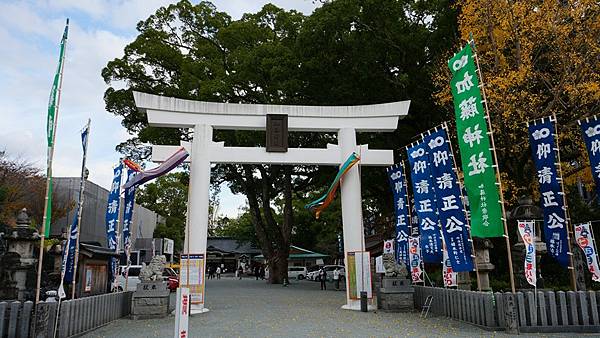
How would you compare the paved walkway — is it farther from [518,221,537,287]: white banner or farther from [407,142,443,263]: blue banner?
[407,142,443,263]: blue banner

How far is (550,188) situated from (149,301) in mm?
10598

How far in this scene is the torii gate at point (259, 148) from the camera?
13820 mm

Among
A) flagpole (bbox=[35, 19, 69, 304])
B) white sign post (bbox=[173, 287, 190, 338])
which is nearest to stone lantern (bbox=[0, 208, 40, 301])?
flagpole (bbox=[35, 19, 69, 304])

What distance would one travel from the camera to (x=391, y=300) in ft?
42.4

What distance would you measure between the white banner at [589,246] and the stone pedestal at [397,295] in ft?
15.0

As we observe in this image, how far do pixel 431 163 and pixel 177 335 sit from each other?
7.71 meters

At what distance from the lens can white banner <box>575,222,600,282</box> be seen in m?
11.2

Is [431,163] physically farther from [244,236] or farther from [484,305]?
[244,236]

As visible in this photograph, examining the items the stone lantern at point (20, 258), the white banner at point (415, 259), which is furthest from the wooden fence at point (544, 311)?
the stone lantern at point (20, 258)

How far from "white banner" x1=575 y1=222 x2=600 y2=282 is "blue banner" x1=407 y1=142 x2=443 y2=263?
149 inches

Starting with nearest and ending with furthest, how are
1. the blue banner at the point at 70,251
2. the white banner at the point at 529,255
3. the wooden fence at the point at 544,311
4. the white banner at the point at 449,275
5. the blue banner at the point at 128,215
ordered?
the wooden fence at the point at 544,311, the white banner at the point at 529,255, the blue banner at the point at 70,251, the white banner at the point at 449,275, the blue banner at the point at 128,215

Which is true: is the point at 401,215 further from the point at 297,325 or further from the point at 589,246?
the point at 297,325

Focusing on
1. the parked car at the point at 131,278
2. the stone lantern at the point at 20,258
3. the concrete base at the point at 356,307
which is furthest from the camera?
the parked car at the point at 131,278

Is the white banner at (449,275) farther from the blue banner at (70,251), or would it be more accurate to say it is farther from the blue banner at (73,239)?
the blue banner at (70,251)
